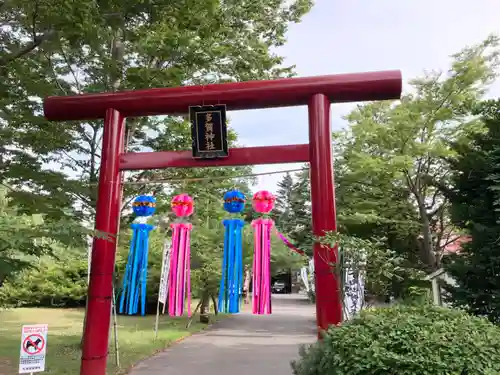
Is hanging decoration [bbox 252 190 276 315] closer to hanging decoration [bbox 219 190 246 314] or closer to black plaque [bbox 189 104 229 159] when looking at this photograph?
hanging decoration [bbox 219 190 246 314]

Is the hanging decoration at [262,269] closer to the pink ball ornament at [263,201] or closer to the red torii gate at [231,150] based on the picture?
the pink ball ornament at [263,201]

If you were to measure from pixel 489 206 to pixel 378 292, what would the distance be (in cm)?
361

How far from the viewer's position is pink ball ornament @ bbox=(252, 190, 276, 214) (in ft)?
23.0

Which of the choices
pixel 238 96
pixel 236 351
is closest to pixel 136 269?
pixel 238 96

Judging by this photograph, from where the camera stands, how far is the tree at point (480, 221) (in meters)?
7.89

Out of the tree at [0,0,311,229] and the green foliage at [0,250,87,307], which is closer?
the tree at [0,0,311,229]

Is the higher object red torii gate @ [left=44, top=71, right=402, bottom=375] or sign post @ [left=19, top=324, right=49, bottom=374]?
red torii gate @ [left=44, top=71, right=402, bottom=375]

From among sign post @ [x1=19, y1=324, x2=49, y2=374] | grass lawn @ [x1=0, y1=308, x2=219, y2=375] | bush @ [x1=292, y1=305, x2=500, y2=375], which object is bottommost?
grass lawn @ [x1=0, y1=308, x2=219, y2=375]

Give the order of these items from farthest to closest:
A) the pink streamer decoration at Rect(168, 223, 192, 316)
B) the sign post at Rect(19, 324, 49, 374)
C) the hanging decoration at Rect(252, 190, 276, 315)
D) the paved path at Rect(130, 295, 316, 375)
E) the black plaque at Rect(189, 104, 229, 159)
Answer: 1. the paved path at Rect(130, 295, 316, 375)
2. the pink streamer decoration at Rect(168, 223, 192, 316)
3. the hanging decoration at Rect(252, 190, 276, 315)
4. the black plaque at Rect(189, 104, 229, 159)
5. the sign post at Rect(19, 324, 49, 374)

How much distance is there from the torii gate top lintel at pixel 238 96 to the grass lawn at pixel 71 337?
5.35 meters

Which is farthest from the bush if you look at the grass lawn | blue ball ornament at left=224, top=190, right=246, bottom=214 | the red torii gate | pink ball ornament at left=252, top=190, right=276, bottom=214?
the grass lawn

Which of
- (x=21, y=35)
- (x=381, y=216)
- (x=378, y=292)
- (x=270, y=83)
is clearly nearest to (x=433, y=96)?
(x=381, y=216)

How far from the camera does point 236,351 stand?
11664 mm

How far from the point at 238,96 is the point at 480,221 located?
5.53 m
